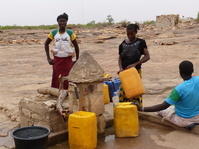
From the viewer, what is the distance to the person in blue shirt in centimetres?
497

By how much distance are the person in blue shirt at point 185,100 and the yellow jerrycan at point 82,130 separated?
3.38ft

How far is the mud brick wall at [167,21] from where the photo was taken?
97.4ft

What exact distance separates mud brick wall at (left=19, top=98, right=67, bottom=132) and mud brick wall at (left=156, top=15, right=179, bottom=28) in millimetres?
25437

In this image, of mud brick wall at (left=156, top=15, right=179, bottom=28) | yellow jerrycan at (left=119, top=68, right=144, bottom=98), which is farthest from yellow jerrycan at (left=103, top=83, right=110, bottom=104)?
mud brick wall at (left=156, top=15, right=179, bottom=28)

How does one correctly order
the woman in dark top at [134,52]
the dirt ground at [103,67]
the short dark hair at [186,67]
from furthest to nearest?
the dirt ground at [103,67]
the woman in dark top at [134,52]
the short dark hair at [186,67]

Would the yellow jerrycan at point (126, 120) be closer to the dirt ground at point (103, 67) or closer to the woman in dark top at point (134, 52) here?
the woman in dark top at point (134, 52)

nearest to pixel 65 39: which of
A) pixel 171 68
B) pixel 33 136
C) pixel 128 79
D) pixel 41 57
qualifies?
pixel 128 79

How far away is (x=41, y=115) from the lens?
16.7 ft

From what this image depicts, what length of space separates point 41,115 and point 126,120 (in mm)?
1136

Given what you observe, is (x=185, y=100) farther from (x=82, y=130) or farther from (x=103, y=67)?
(x=103, y=67)

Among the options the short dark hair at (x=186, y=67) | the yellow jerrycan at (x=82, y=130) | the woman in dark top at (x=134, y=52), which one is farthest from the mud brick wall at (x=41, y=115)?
the short dark hair at (x=186, y=67)

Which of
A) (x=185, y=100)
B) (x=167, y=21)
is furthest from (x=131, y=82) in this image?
(x=167, y=21)

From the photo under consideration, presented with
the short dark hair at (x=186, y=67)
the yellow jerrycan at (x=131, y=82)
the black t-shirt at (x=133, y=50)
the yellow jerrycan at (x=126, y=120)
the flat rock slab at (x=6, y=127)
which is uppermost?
the black t-shirt at (x=133, y=50)

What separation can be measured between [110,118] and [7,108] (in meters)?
1.88
